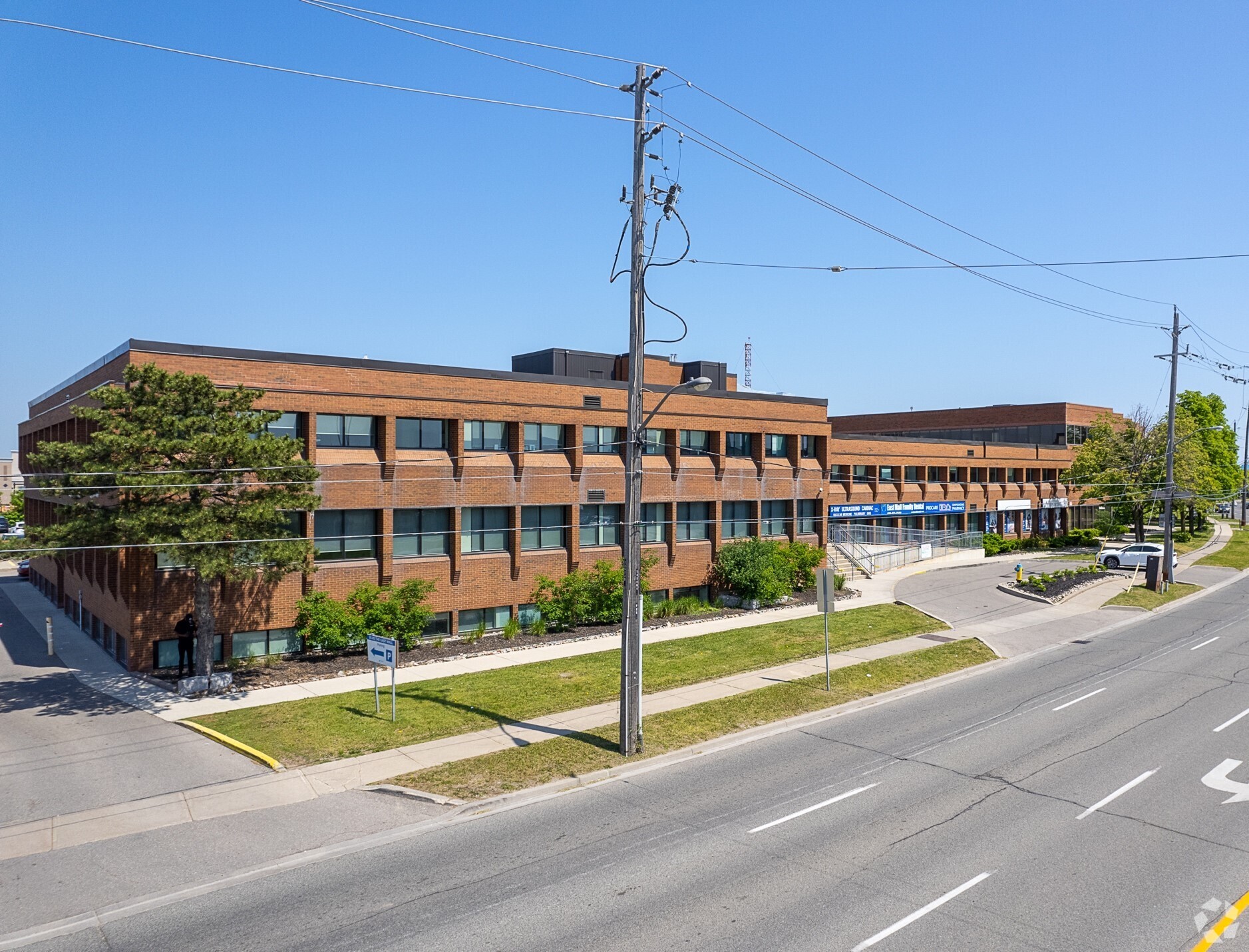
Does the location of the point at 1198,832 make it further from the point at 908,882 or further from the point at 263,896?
the point at 263,896

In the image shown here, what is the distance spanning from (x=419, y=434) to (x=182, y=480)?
8522 mm

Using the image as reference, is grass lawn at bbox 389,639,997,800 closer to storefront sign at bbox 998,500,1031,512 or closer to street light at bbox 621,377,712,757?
street light at bbox 621,377,712,757

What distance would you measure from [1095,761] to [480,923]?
11.6 m

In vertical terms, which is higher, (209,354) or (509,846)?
(209,354)

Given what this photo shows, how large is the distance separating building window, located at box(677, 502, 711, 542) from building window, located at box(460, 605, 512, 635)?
855 cm

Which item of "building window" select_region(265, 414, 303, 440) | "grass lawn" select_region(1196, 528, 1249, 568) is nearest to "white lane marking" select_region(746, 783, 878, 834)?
"building window" select_region(265, 414, 303, 440)

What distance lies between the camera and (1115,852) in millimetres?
11156

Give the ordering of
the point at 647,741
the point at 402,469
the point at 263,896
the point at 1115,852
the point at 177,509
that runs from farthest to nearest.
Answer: the point at 402,469 → the point at 177,509 → the point at 647,741 → the point at 1115,852 → the point at 263,896

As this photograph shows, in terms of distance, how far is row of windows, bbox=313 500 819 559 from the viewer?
25.4 meters

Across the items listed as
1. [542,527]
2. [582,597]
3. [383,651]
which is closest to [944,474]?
[582,597]

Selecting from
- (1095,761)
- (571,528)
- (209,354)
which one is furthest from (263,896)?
(571,528)

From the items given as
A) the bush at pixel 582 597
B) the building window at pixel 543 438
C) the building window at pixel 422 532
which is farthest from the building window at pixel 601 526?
the building window at pixel 422 532

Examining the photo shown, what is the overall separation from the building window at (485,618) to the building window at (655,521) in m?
6.71

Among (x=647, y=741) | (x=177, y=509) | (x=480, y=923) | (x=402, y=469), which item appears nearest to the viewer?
(x=480, y=923)
